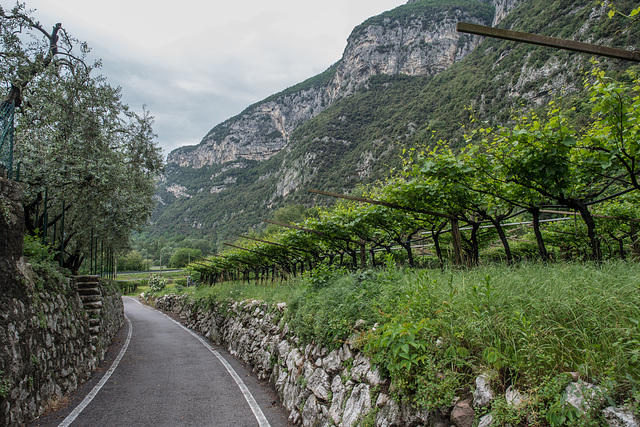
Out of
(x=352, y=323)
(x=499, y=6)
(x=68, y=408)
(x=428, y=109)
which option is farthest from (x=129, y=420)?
(x=499, y=6)

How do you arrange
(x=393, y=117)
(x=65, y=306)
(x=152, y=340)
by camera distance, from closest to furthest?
1. (x=65, y=306)
2. (x=152, y=340)
3. (x=393, y=117)

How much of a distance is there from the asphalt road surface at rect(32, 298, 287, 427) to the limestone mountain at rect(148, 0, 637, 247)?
28.1 metres

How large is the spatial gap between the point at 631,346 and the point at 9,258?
27.2ft

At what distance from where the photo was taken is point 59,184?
10.1 metres

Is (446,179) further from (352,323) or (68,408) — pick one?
(68,408)

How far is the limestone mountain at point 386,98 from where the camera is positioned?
2217 inches

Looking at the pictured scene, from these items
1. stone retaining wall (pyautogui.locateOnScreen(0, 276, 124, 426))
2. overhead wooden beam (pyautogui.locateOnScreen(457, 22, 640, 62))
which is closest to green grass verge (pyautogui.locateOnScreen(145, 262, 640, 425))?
overhead wooden beam (pyautogui.locateOnScreen(457, 22, 640, 62))

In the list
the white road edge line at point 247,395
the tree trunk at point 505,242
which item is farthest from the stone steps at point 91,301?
the tree trunk at point 505,242

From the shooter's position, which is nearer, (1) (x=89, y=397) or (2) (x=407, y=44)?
(1) (x=89, y=397)

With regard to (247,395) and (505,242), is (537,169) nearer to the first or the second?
(505,242)

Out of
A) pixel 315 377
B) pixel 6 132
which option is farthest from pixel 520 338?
pixel 6 132

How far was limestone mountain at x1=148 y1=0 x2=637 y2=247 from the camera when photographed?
56312 millimetres

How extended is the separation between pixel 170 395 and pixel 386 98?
378ft

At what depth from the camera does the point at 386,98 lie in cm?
11281
